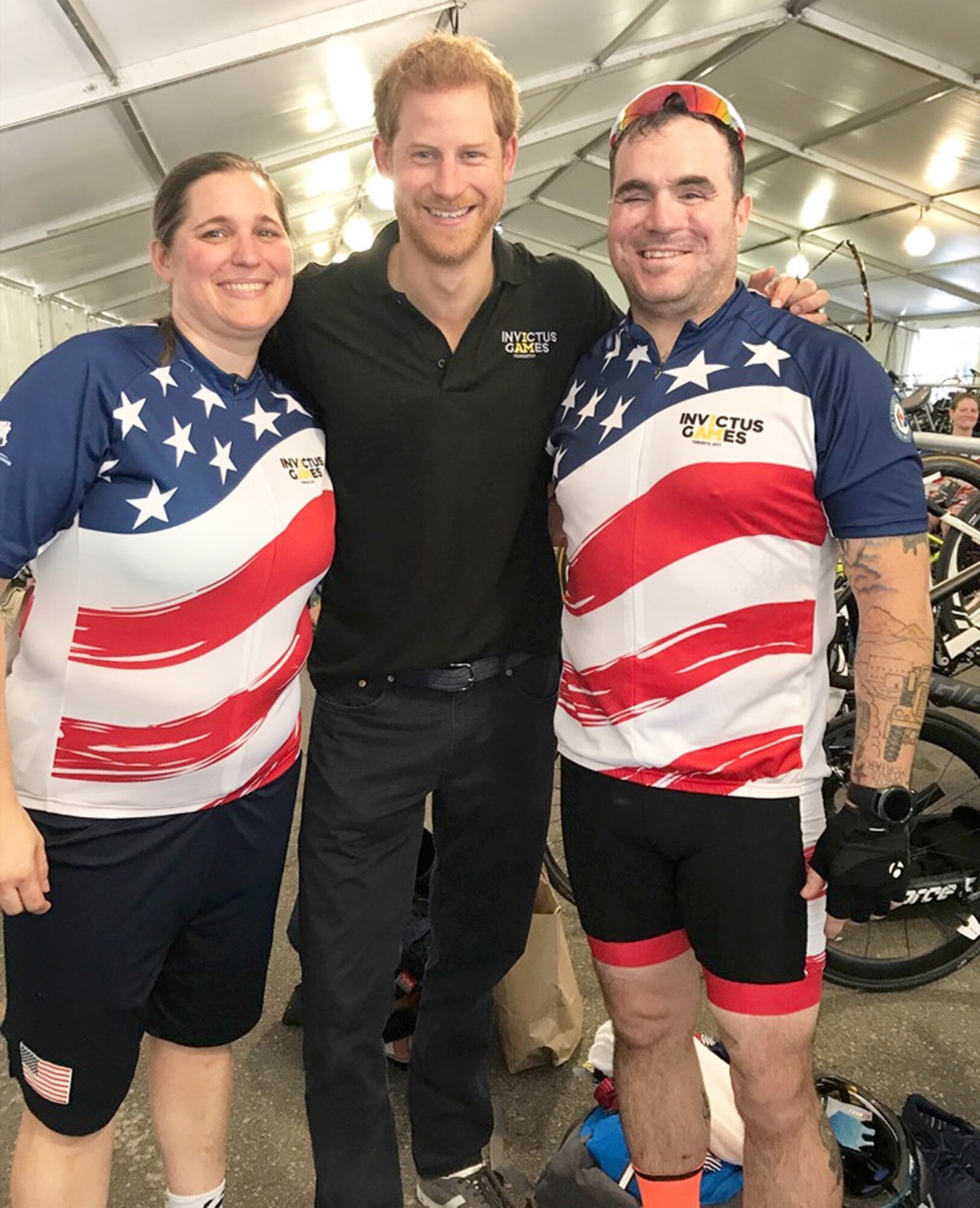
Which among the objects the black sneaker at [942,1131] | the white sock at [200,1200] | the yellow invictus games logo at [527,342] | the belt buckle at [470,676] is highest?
the yellow invictus games logo at [527,342]

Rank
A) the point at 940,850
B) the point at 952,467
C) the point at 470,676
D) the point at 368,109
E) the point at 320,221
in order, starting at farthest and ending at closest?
the point at 320,221, the point at 368,109, the point at 952,467, the point at 940,850, the point at 470,676

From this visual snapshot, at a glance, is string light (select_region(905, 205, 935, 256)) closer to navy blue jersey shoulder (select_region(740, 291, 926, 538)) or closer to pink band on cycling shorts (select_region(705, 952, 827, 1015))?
navy blue jersey shoulder (select_region(740, 291, 926, 538))

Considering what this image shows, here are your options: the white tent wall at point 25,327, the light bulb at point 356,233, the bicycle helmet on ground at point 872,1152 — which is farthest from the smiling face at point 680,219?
the light bulb at point 356,233

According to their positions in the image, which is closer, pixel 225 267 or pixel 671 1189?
pixel 225 267

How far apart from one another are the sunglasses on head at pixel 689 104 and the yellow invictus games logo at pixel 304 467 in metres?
0.70

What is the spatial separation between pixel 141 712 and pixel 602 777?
0.70 m

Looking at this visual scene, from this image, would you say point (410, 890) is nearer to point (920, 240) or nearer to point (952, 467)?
point (952, 467)

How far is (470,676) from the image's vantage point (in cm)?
158

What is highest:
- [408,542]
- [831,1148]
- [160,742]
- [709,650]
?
[408,542]

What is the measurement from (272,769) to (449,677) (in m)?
0.34

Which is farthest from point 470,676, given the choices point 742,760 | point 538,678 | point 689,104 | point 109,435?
point 689,104

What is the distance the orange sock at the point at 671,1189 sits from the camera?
149 cm

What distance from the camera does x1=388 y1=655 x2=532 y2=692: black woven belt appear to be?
1563mm

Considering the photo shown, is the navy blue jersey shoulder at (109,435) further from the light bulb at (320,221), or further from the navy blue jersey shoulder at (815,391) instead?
the light bulb at (320,221)
